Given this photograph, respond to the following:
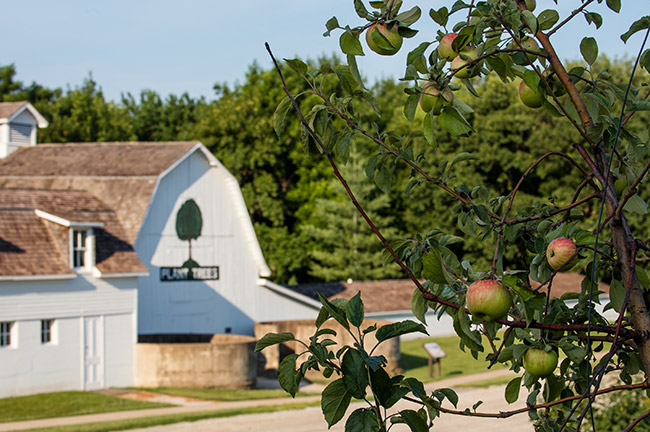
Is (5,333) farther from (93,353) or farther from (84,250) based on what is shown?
(84,250)

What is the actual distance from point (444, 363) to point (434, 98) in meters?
30.6

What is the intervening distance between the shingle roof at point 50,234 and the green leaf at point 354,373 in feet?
77.3

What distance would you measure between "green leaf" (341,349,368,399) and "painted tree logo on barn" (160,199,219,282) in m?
30.1

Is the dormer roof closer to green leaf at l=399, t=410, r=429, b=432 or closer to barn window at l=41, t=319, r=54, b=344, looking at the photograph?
barn window at l=41, t=319, r=54, b=344

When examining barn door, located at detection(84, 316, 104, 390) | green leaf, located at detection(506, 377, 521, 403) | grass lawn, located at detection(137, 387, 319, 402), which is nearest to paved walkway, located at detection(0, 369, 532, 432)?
grass lawn, located at detection(137, 387, 319, 402)

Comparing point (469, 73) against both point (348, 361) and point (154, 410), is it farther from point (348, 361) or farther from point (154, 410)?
point (154, 410)

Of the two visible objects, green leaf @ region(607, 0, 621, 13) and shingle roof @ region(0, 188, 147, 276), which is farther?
shingle roof @ region(0, 188, 147, 276)

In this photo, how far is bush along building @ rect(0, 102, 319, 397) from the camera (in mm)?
24953

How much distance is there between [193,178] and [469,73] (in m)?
31.0

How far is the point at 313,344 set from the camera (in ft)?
7.78

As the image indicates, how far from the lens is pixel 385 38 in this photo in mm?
2633

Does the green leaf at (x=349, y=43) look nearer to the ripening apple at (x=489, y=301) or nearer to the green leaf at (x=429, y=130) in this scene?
the green leaf at (x=429, y=130)

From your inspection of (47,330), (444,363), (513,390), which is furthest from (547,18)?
(444,363)

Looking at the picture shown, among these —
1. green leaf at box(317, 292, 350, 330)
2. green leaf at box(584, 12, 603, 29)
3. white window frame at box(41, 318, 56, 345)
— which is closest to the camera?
green leaf at box(317, 292, 350, 330)
